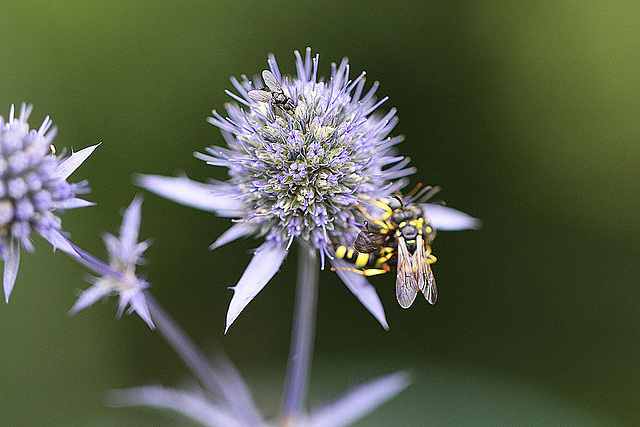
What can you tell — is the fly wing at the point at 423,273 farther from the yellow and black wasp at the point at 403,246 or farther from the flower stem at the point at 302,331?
the flower stem at the point at 302,331

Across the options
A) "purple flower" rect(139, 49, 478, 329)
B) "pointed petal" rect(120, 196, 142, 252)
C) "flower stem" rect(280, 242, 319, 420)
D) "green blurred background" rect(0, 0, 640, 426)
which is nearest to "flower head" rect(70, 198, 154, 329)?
"pointed petal" rect(120, 196, 142, 252)

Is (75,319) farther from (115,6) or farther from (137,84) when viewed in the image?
(115,6)

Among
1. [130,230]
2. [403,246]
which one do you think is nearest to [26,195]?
[130,230]

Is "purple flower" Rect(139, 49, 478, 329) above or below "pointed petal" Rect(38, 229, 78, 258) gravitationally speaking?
above

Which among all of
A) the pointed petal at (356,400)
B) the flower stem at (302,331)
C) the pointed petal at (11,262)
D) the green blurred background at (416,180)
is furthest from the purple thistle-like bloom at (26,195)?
the green blurred background at (416,180)

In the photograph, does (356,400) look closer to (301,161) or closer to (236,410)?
(236,410)

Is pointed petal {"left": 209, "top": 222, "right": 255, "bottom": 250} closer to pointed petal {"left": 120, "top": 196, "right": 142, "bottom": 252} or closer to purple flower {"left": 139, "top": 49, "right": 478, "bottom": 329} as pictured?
purple flower {"left": 139, "top": 49, "right": 478, "bottom": 329}
